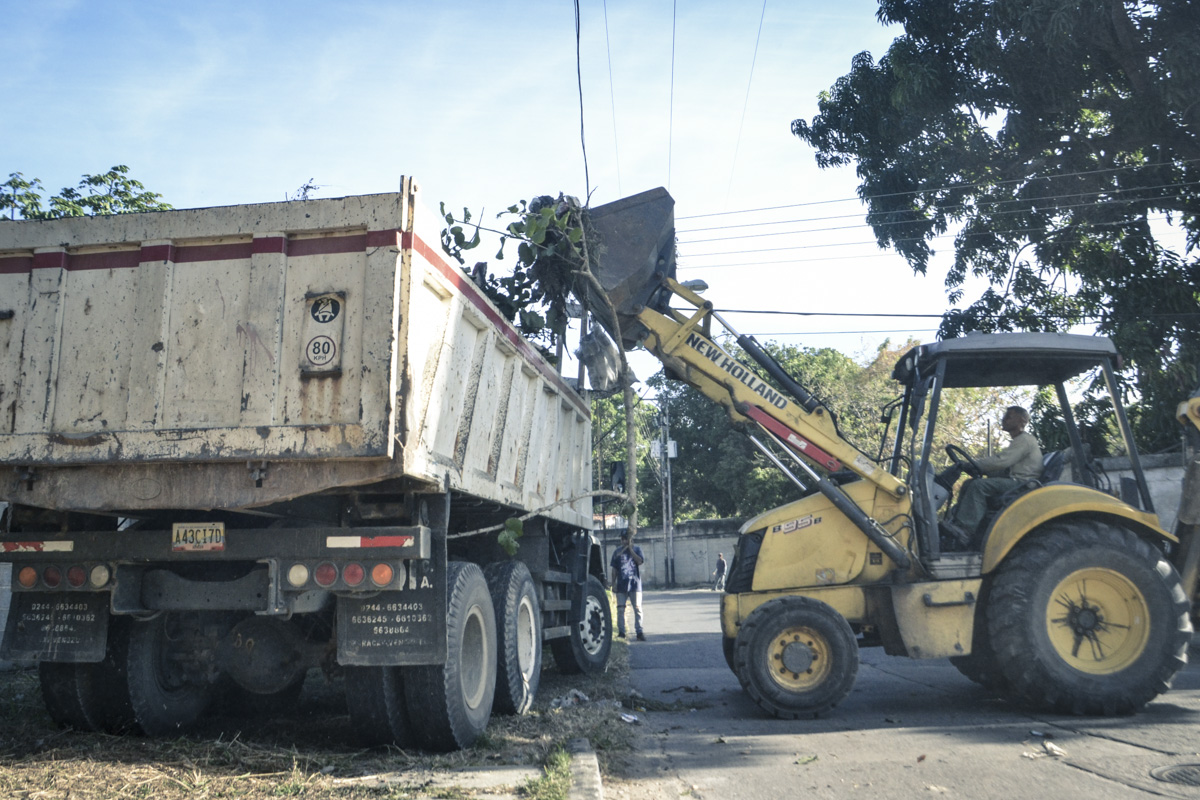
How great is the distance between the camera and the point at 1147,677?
252 inches

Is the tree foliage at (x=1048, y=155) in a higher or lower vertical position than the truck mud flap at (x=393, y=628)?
higher

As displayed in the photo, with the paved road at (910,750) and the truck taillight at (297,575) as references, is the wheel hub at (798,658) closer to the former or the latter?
the paved road at (910,750)

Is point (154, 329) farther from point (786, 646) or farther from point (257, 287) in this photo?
point (786, 646)

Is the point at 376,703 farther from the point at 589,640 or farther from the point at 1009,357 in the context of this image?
the point at 1009,357

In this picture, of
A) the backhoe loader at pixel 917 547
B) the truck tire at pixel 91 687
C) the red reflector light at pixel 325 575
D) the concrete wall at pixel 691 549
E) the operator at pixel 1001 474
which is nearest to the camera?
the red reflector light at pixel 325 575

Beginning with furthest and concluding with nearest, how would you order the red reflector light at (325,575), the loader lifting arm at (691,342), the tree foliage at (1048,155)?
the tree foliage at (1048,155), the loader lifting arm at (691,342), the red reflector light at (325,575)

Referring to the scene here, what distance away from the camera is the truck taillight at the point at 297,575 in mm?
4793

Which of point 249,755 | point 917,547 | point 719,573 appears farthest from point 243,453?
point 719,573

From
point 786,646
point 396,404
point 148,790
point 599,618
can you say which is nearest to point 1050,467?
point 786,646

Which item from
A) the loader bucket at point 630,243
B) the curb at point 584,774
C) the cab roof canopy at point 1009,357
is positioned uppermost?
the loader bucket at point 630,243

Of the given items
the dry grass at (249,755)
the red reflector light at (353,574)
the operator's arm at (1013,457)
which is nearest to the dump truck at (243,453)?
the red reflector light at (353,574)

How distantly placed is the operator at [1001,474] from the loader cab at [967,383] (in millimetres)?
79

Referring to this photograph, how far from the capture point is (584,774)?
Answer: 4.54 m

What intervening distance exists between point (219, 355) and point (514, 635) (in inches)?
113
